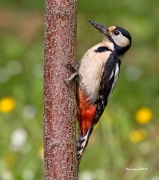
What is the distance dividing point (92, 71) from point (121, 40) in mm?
363

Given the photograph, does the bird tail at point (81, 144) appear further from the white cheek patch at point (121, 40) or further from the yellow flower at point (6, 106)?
the yellow flower at point (6, 106)

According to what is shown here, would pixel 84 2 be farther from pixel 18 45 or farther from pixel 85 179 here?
pixel 85 179

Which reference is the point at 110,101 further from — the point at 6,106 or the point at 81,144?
the point at 81,144

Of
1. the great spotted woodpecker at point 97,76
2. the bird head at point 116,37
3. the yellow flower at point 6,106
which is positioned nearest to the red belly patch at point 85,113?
the great spotted woodpecker at point 97,76

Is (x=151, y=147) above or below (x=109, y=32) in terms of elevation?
below

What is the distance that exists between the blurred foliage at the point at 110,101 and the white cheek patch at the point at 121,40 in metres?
1.29

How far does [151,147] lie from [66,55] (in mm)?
2249

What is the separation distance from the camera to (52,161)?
10.5 ft

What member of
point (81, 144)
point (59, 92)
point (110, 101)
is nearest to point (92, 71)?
point (81, 144)

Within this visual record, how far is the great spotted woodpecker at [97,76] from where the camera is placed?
368 cm

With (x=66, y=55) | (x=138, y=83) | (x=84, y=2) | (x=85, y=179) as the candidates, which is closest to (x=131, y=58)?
(x=138, y=83)

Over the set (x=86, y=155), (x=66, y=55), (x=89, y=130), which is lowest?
(x=86, y=155)

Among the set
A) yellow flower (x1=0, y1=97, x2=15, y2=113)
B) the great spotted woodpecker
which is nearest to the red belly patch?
the great spotted woodpecker

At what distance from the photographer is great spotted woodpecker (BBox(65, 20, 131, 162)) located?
12.1 feet
